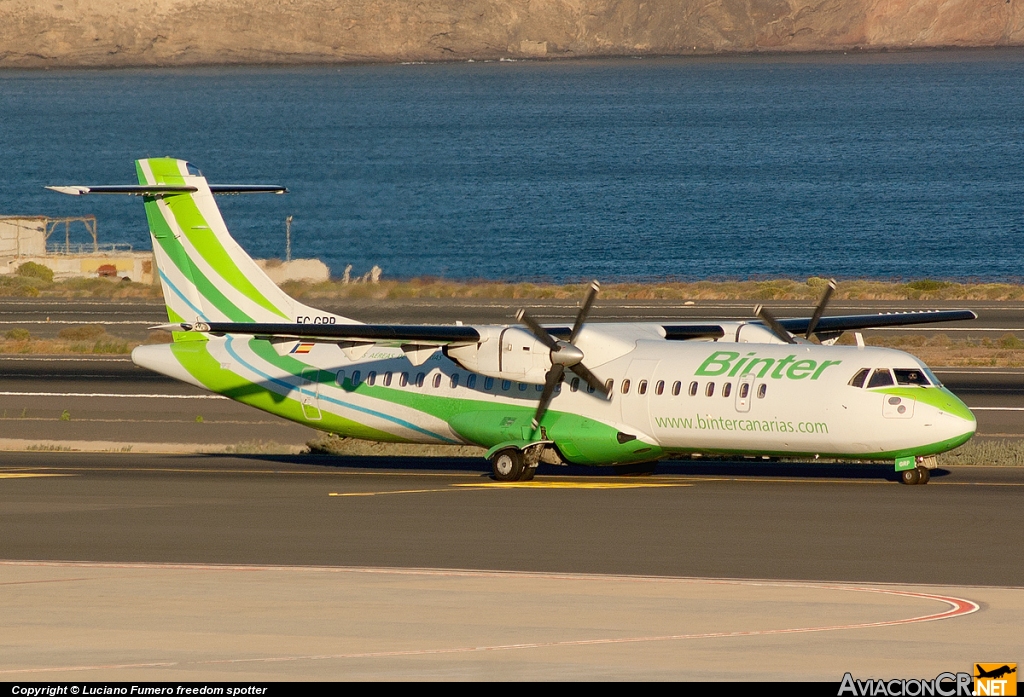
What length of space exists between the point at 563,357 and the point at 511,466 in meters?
2.65

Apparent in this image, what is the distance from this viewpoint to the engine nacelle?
29.4 meters

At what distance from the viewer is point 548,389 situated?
29.6 metres

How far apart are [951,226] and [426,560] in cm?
10767

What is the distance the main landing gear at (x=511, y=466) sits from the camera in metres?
30.0

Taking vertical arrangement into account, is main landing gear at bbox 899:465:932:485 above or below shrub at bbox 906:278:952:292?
below

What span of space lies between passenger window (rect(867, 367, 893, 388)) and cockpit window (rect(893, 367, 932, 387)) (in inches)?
5.8

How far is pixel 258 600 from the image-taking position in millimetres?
17984

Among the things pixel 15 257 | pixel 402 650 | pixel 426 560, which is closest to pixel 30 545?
pixel 426 560

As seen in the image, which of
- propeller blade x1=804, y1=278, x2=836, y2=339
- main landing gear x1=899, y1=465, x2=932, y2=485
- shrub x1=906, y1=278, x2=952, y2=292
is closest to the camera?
main landing gear x1=899, y1=465, x2=932, y2=485

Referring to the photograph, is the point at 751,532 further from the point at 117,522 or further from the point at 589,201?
the point at 589,201

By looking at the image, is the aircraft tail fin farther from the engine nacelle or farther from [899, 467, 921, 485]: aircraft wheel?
[899, 467, 921, 485]: aircraft wheel

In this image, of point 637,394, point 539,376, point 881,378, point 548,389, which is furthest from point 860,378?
point 539,376

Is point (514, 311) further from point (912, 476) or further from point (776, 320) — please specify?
point (912, 476)

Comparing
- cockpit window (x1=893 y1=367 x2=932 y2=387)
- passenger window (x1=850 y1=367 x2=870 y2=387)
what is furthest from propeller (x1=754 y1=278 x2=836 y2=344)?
cockpit window (x1=893 y1=367 x2=932 y2=387)
